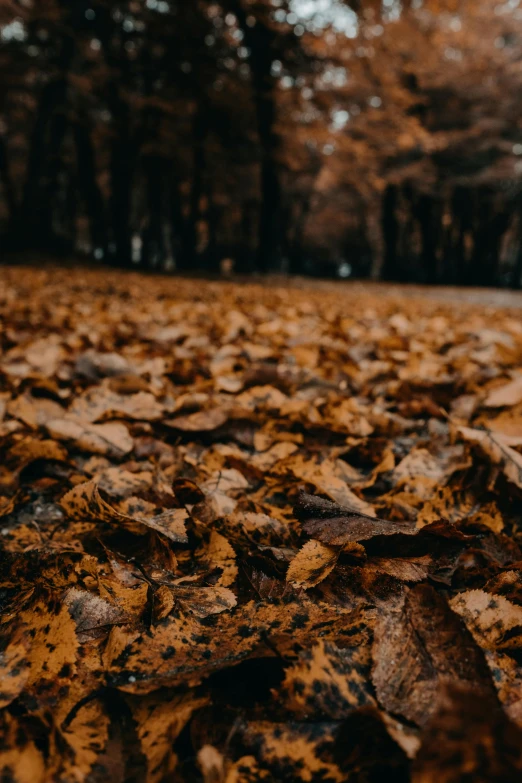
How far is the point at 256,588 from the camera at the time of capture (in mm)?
802

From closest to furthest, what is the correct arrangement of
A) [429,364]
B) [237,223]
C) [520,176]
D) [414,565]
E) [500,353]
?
[414,565]
[429,364]
[500,353]
[520,176]
[237,223]

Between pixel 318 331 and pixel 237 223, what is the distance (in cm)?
2556

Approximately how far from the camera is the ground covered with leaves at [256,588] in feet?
1.77

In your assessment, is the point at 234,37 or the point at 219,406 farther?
the point at 234,37

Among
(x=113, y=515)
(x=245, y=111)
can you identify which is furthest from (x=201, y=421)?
(x=245, y=111)

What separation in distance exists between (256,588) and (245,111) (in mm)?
15366

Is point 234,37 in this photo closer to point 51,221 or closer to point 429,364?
point 51,221

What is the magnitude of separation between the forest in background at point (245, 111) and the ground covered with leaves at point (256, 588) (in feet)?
24.3

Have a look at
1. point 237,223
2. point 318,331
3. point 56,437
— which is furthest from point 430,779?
point 237,223

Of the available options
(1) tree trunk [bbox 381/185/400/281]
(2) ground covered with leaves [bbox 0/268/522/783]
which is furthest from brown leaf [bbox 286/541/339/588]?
(1) tree trunk [bbox 381/185/400/281]

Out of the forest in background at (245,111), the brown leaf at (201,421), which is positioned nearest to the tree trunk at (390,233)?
the forest in background at (245,111)

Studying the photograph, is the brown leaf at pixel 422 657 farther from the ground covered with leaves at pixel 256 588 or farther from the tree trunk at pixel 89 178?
the tree trunk at pixel 89 178

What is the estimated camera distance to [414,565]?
2.67 feet

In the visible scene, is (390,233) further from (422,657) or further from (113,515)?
(422,657)
